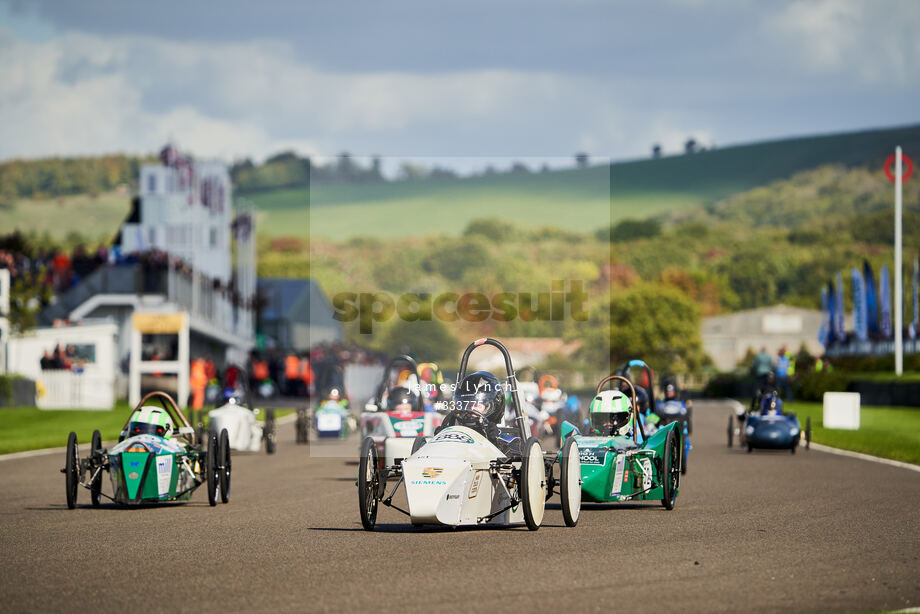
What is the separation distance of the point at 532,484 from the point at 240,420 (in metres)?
14.1

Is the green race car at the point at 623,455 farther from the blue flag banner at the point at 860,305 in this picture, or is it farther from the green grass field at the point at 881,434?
the blue flag banner at the point at 860,305

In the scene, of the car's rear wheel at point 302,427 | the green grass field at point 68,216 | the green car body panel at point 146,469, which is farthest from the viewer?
the green grass field at point 68,216

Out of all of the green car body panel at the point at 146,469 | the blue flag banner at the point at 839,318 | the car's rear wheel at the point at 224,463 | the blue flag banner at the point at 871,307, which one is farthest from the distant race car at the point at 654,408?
the blue flag banner at the point at 839,318

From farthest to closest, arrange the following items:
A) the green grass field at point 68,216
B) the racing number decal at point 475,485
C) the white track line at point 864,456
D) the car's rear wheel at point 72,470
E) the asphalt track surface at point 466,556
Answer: the green grass field at point 68,216 → the white track line at point 864,456 → the car's rear wheel at point 72,470 → the racing number decal at point 475,485 → the asphalt track surface at point 466,556

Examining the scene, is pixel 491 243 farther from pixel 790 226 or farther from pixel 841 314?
pixel 790 226

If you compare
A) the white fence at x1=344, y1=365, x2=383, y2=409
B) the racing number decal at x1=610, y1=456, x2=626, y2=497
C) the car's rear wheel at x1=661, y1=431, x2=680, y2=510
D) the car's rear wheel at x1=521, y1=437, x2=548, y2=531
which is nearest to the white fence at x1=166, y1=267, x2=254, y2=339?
the white fence at x1=344, y1=365, x2=383, y2=409

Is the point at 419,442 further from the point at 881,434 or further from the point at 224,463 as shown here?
the point at 881,434

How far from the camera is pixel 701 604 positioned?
30.1 ft

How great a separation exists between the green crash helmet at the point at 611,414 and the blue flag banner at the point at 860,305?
160 feet

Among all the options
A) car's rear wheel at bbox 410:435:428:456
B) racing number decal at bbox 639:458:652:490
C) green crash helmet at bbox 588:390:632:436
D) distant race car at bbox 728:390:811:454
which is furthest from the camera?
distant race car at bbox 728:390:811:454

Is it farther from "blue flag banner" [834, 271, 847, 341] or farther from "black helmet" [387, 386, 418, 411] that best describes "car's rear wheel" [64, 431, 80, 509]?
"blue flag banner" [834, 271, 847, 341]

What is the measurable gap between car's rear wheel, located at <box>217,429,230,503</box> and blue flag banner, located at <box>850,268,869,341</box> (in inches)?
1994

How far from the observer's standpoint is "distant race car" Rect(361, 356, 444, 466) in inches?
765

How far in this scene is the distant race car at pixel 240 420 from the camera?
2620 cm
